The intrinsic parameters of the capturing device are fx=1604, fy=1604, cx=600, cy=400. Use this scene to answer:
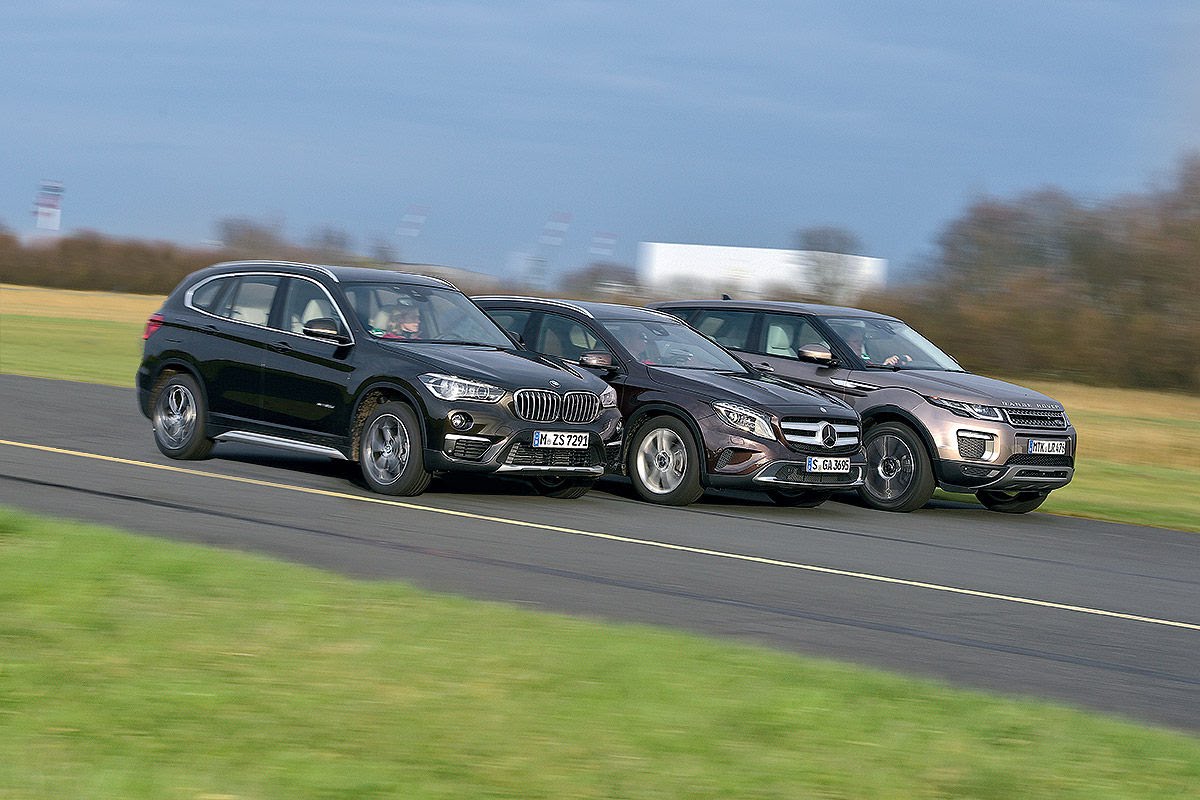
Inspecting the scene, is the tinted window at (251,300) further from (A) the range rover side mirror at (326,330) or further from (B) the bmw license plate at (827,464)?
(B) the bmw license plate at (827,464)

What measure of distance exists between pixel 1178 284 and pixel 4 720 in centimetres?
3728

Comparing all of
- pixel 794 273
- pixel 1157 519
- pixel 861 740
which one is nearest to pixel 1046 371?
pixel 794 273

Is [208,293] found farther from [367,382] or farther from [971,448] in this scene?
[971,448]

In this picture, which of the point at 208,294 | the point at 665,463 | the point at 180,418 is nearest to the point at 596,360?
the point at 665,463

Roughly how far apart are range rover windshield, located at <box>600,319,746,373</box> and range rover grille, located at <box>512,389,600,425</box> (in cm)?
125

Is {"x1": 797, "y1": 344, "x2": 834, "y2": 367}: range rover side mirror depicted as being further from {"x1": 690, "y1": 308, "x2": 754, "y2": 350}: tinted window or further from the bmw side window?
the bmw side window

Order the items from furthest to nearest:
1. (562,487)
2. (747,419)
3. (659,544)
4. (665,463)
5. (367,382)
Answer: (562,487), (665,463), (747,419), (367,382), (659,544)

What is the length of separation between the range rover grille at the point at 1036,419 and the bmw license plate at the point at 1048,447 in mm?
137

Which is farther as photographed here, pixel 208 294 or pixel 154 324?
pixel 154 324

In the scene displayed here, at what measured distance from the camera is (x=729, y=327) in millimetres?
16438

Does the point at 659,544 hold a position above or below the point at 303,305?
below

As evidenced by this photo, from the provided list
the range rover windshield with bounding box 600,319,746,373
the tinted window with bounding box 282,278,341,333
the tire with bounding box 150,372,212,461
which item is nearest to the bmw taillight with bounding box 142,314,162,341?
the tire with bounding box 150,372,212,461

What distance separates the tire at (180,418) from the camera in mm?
14430

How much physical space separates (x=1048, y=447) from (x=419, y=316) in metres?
6.00
